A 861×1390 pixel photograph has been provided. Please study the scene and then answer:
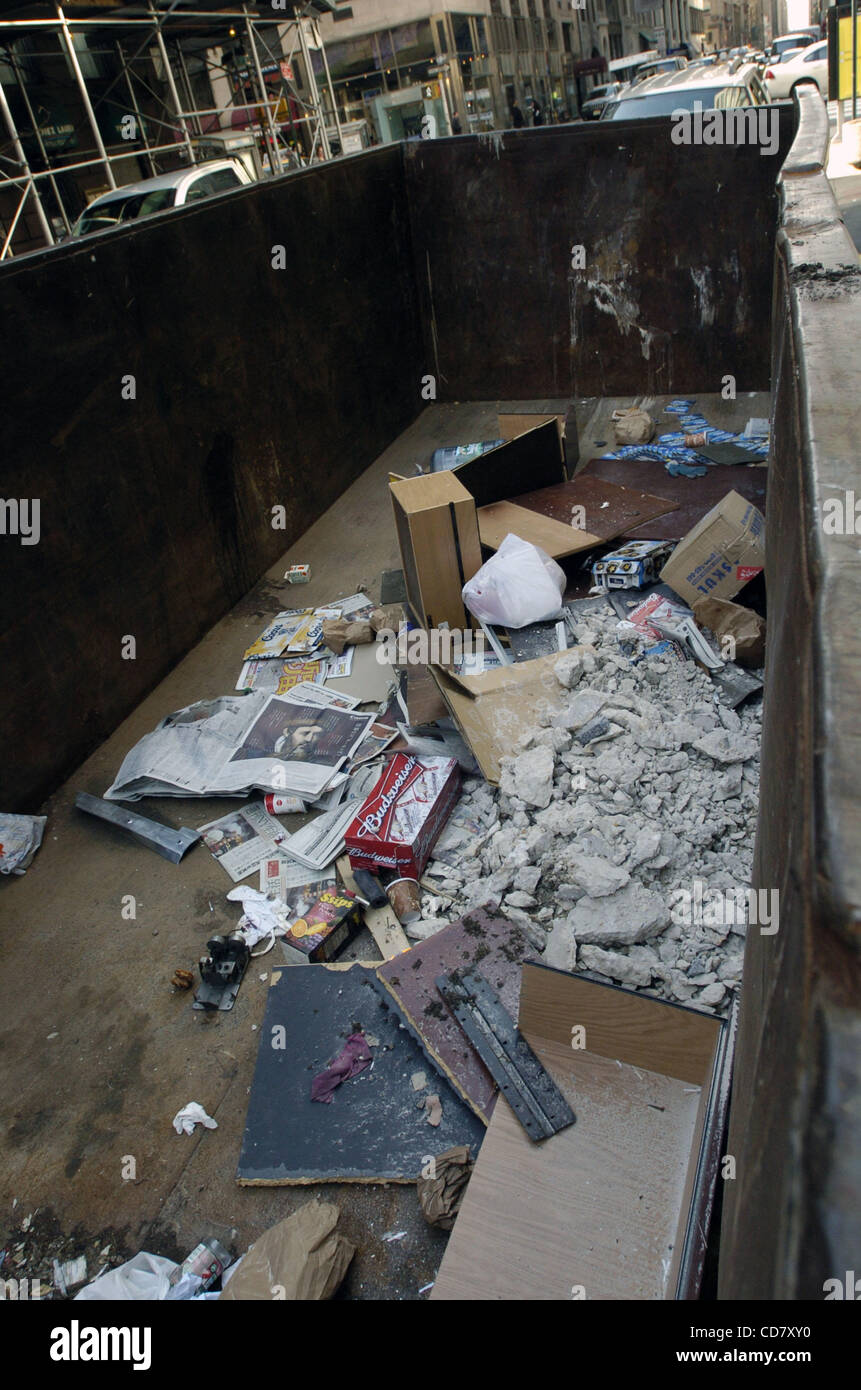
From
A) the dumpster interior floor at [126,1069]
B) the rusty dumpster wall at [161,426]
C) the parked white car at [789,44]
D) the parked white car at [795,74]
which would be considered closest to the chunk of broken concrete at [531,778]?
the dumpster interior floor at [126,1069]

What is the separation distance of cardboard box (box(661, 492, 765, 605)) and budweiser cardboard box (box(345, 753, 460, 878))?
4.49 feet

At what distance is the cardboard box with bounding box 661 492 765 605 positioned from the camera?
353 centimetres

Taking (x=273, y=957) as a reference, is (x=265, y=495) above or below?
above

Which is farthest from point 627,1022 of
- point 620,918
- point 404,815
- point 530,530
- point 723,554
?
point 530,530

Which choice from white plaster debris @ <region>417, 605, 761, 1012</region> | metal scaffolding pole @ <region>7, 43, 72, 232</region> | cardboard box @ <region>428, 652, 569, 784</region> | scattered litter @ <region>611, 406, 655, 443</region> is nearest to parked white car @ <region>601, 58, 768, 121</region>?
scattered litter @ <region>611, 406, 655, 443</region>

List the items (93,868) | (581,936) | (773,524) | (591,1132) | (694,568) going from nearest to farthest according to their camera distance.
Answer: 1. (591,1132)
2. (581,936)
3. (773,524)
4. (93,868)
5. (694,568)

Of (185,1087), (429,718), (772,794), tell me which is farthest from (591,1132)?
(429,718)

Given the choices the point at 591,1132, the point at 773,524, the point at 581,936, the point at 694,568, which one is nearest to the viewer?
the point at 591,1132

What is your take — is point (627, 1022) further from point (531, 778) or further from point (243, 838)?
point (243, 838)

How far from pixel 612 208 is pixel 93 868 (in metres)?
Answer: 5.63

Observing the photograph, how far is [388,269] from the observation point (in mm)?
6383

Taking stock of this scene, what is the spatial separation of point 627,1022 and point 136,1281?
4.34ft
